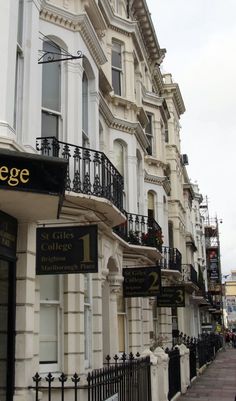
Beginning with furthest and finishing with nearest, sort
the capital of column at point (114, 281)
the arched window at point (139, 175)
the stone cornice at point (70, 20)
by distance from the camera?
1. the arched window at point (139, 175)
2. the capital of column at point (114, 281)
3. the stone cornice at point (70, 20)

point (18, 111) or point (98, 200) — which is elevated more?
point (18, 111)

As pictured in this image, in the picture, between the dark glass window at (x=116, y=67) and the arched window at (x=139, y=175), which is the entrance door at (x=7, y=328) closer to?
the dark glass window at (x=116, y=67)

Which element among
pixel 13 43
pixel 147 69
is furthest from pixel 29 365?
pixel 147 69

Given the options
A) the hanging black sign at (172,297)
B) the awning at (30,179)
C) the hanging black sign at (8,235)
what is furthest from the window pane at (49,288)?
the hanging black sign at (172,297)

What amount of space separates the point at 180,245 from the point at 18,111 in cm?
2565

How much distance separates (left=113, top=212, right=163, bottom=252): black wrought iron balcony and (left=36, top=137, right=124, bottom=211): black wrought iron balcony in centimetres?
486

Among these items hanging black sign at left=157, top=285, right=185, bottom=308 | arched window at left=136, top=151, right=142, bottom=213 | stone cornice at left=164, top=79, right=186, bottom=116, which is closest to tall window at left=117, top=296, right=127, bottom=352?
arched window at left=136, top=151, right=142, bottom=213

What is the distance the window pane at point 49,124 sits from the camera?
11453mm

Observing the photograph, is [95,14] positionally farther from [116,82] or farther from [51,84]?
[116,82]

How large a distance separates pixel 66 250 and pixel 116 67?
37.0 ft

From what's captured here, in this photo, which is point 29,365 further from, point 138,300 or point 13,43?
point 138,300

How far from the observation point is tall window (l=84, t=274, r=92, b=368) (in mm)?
11859

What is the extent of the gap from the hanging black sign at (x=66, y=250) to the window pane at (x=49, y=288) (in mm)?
1754

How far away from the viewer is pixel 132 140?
18.5 meters
